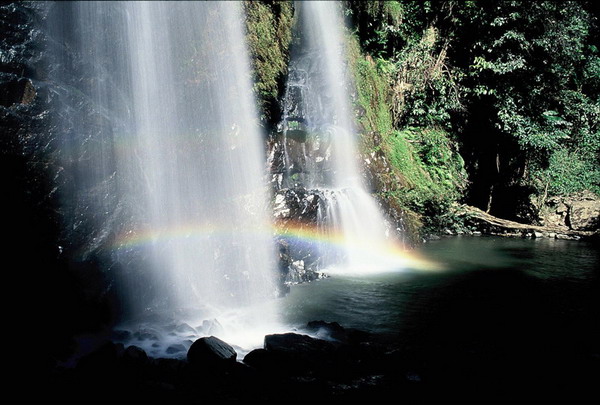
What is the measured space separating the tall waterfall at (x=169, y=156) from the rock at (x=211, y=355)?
1189 millimetres

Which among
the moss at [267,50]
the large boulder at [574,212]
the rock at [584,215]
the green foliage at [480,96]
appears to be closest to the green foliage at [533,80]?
the green foliage at [480,96]

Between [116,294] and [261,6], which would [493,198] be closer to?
[261,6]

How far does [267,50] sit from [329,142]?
11.9 ft

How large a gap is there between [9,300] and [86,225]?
1.55 m

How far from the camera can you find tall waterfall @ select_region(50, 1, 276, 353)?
6.84m

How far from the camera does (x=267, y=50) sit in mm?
10938

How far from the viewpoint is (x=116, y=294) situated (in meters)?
6.88

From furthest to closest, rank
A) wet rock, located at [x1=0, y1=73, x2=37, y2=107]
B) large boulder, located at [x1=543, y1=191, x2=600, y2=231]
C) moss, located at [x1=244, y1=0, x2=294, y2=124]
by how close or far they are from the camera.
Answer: large boulder, located at [x1=543, y1=191, x2=600, y2=231] → moss, located at [x1=244, y1=0, x2=294, y2=124] → wet rock, located at [x1=0, y1=73, x2=37, y2=107]

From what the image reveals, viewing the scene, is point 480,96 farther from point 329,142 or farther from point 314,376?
point 314,376

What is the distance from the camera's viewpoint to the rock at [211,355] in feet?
15.9

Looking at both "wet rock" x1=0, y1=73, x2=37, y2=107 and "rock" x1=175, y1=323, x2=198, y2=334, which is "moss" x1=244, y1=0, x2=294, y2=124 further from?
"rock" x1=175, y1=323, x2=198, y2=334

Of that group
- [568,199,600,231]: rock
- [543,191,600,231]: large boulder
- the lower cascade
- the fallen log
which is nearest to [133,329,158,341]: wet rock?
the lower cascade

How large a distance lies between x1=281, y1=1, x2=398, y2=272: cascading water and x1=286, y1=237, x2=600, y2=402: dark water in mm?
1802

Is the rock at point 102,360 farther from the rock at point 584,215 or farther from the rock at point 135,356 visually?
the rock at point 584,215
